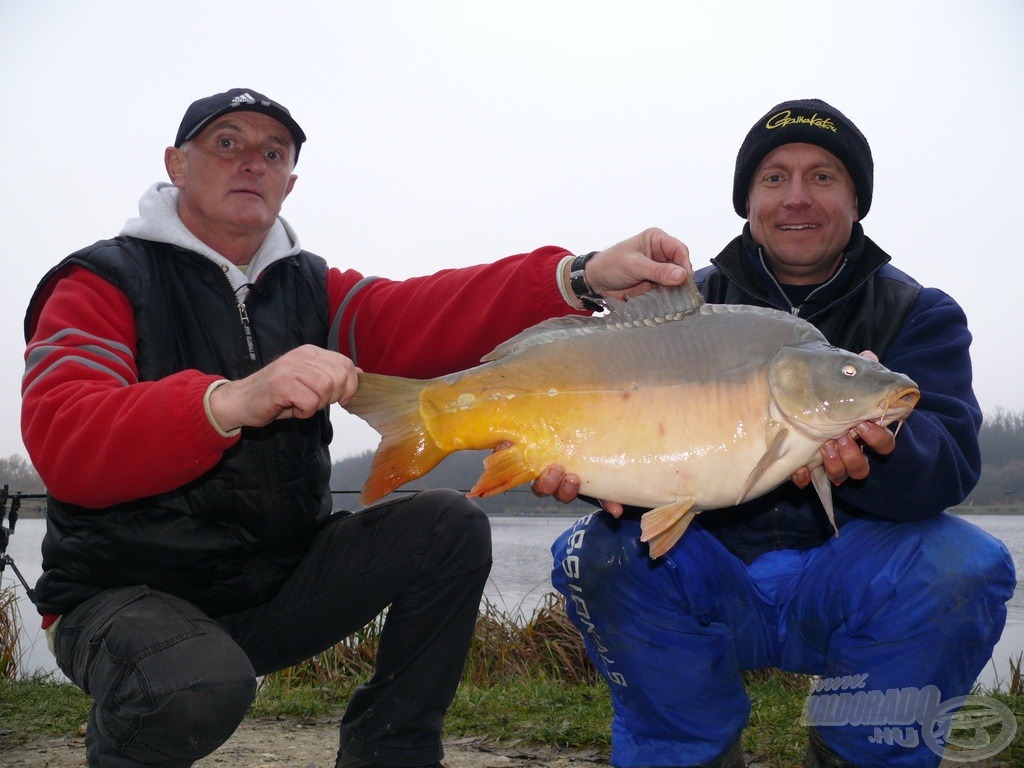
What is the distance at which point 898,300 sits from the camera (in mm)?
2998

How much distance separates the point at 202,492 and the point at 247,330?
1.82 feet

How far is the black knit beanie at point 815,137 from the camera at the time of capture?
323cm

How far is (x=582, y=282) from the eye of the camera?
291 centimetres

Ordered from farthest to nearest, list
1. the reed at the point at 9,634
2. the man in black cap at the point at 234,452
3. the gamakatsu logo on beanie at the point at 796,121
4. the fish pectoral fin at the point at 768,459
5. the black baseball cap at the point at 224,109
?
the reed at the point at 9,634 < the gamakatsu logo on beanie at the point at 796,121 < the black baseball cap at the point at 224,109 < the man in black cap at the point at 234,452 < the fish pectoral fin at the point at 768,459

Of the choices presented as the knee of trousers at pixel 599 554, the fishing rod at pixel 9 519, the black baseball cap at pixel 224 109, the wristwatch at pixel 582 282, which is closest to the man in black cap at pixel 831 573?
the knee of trousers at pixel 599 554

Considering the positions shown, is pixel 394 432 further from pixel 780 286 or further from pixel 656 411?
pixel 780 286

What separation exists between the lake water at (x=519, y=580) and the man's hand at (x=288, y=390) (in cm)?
230

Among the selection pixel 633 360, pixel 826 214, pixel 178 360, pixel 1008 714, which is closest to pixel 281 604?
pixel 178 360

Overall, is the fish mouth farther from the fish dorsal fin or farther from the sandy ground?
the sandy ground

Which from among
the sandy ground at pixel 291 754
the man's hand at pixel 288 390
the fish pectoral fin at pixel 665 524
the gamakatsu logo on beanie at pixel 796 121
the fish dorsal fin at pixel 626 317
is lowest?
the sandy ground at pixel 291 754

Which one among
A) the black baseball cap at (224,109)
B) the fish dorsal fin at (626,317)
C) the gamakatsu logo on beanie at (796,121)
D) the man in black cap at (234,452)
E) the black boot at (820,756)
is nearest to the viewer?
the man in black cap at (234,452)

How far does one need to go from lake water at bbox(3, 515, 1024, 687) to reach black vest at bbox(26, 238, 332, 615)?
1.73 metres

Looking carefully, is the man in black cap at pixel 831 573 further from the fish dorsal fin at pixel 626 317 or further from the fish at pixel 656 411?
the fish dorsal fin at pixel 626 317

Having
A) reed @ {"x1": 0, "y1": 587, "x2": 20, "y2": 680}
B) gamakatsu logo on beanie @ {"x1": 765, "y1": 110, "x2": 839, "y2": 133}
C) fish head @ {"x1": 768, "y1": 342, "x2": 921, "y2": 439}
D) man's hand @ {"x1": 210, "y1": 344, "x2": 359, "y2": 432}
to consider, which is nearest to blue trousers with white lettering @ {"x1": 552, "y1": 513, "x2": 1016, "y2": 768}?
fish head @ {"x1": 768, "y1": 342, "x2": 921, "y2": 439}
